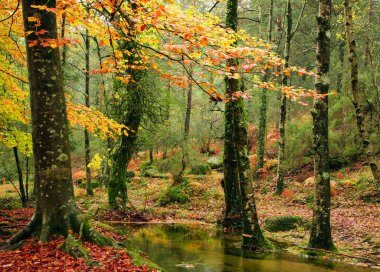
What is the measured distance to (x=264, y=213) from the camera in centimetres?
1505

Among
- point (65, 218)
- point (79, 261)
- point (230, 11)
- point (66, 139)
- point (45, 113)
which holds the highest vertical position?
point (230, 11)

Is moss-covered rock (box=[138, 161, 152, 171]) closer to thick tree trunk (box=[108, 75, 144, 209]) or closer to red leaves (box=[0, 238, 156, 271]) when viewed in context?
thick tree trunk (box=[108, 75, 144, 209])

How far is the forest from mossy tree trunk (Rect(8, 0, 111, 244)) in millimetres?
18

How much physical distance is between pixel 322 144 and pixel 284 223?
463 cm

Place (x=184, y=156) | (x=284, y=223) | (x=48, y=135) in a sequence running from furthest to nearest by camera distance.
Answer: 1. (x=184, y=156)
2. (x=284, y=223)
3. (x=48, y=135)

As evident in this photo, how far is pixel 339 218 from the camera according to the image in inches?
505

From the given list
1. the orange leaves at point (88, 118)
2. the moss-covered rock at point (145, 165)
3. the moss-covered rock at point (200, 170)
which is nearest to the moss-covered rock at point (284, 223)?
the orange leaves at point (88, 118)

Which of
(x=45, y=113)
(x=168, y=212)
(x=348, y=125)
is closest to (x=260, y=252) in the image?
(x=45, y=113)

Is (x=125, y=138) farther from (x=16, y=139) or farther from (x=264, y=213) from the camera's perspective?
(x=264, y=213)

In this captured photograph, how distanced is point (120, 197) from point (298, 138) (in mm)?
11656

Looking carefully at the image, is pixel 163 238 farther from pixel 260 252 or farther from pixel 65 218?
pixel 65 218

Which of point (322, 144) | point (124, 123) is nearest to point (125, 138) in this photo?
point (124, 123)

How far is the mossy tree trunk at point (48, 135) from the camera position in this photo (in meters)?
5.79

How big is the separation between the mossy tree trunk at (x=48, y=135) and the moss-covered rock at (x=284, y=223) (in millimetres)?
8421
